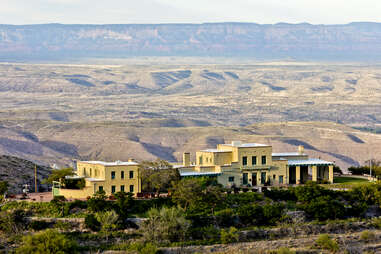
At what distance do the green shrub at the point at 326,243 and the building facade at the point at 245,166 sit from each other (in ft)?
41.3

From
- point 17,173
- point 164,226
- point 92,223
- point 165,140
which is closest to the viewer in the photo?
point 164,226

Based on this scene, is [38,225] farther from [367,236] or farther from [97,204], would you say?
[367,236]

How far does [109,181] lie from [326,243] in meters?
16.7

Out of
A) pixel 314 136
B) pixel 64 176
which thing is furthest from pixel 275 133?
pixel 64 176

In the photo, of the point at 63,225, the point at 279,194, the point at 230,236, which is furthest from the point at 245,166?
the point at 63,225

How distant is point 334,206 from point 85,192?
59.4ft

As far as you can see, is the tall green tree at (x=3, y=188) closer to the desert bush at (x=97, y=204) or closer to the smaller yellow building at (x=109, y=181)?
the smaller yellow building at (x=109, y=181)

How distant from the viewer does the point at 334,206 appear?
57750mm

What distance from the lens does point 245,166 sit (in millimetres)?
65188

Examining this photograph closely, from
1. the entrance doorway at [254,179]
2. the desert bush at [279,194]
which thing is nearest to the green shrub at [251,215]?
the desert bush at [279,194]

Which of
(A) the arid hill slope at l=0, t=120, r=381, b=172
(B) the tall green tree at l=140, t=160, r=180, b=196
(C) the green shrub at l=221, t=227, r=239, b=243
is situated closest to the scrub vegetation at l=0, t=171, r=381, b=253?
(C) the green shrub at l=221, t=227, r=239, b=243

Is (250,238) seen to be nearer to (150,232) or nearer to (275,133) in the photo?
(150,232)

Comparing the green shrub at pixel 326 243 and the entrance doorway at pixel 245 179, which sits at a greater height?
the entrance doorway at pixel 245 179

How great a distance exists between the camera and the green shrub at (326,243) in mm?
52375
